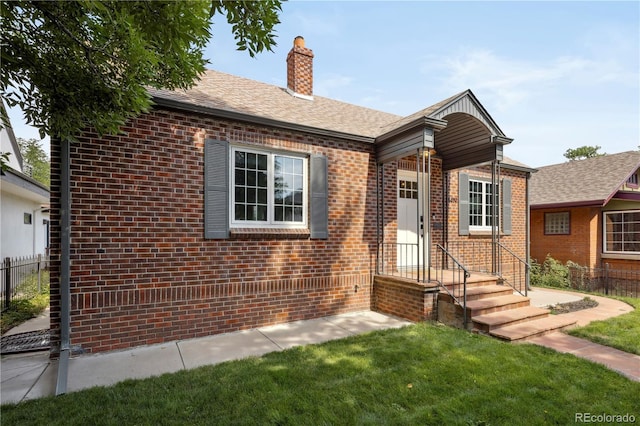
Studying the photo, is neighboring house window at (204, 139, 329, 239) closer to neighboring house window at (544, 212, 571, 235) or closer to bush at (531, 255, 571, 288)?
bush at (531, 255, 571, 288)

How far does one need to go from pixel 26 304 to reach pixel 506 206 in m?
12.7

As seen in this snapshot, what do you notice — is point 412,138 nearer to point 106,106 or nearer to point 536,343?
point 536,343

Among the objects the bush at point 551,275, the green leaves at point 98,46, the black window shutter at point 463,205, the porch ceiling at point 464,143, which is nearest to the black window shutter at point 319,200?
the porch ceiling at point 464,143

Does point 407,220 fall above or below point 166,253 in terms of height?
above

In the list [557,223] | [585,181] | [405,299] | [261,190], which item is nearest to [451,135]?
[405,299]

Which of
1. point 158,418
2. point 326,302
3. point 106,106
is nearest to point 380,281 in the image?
point 326,302

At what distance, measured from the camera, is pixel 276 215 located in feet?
19.5

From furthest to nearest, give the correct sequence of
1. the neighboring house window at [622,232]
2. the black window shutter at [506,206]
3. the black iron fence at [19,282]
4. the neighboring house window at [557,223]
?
the neighboring house window at [557,223], the neighboring house window at [622,232], the black window shutter at [506,206], the black iron fence at [19,282]

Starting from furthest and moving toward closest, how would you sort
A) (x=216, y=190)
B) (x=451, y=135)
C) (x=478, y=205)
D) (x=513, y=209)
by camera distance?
1. (x=513, y=209)
2. (x=478, y=205)
3. (x=451, y=135)
4. (x=216, y=190)

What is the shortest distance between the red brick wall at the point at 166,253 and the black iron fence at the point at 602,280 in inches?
415

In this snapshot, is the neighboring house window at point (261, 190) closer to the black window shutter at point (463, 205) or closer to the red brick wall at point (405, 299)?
the red brick wall at point (405, 299)

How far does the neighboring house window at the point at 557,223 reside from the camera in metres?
13.0

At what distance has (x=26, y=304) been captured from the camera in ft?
22.7

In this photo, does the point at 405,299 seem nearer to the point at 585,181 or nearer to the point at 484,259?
the point at 484,259
